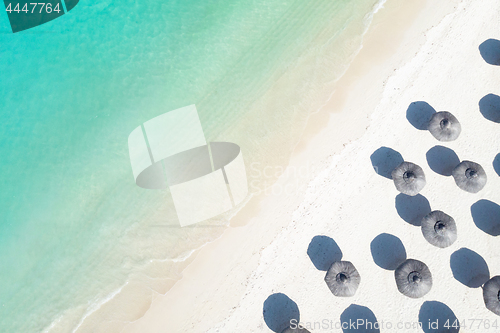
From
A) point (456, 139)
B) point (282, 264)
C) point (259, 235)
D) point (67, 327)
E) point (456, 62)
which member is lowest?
point (67, 327)

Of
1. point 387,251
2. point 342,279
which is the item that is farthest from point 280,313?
point 387,251

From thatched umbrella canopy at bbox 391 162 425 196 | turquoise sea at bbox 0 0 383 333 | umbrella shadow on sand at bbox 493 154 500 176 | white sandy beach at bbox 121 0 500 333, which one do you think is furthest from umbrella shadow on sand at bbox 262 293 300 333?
umbrella shadow on sand at bbox 493 154 500 176

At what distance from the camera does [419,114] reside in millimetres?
10828

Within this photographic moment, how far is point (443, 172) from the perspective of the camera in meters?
10.5

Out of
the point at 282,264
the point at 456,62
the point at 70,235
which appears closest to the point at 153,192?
A: the point at 70,235

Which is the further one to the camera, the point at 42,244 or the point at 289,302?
the point at 42,244

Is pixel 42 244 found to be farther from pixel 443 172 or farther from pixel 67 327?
pixel 443 172

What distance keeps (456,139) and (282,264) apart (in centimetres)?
797

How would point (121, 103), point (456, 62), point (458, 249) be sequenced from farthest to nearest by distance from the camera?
point (121, 103)
point (456, 62)
point (458, 249)

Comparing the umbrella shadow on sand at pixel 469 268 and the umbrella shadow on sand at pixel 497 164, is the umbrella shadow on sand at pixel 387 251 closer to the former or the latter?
the umbrella shadow on sand at pixel 469 268

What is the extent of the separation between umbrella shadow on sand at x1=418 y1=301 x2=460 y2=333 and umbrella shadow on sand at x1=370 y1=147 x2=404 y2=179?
465 centimetres

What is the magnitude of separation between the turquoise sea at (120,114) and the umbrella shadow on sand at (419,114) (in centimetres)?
311

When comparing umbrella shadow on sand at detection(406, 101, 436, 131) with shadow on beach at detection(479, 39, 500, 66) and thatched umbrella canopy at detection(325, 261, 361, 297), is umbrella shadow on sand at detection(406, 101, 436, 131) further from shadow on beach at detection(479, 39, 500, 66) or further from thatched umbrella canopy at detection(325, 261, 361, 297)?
thatched umbrella canopy at detection(325, 261, 361, 297)

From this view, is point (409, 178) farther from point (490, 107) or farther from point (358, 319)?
point (358, 319)
